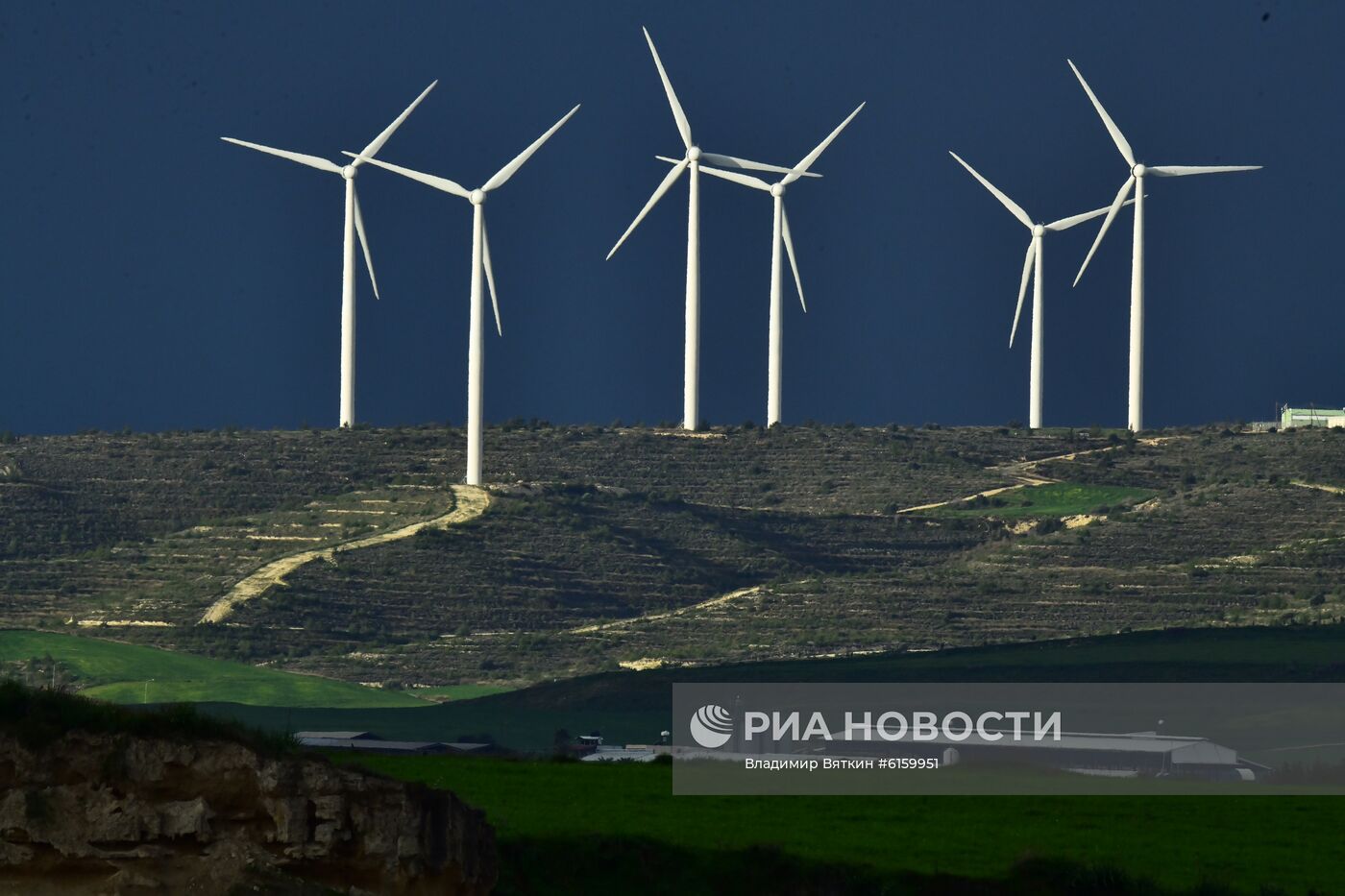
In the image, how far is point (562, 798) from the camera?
4072 cm

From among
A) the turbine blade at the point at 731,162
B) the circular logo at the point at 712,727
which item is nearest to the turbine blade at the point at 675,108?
the turbine blade at the point at 731,162

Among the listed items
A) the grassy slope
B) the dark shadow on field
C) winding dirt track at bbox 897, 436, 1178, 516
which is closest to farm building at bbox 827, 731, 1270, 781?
the dark shadow on field

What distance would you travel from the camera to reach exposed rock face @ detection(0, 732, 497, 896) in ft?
82.5

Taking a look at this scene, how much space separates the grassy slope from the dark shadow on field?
212ft

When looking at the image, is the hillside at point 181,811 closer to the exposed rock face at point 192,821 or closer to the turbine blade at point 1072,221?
the exposed rock face at point 192,821

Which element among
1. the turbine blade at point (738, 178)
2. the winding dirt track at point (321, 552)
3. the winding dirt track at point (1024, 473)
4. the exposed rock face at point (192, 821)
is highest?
the turbine blade at point (738, 178)

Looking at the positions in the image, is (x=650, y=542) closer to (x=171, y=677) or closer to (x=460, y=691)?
(x=460, y=691)

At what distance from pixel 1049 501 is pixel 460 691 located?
4303 centimetres

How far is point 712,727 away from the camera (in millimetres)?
57312

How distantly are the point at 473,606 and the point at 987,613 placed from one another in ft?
80.0

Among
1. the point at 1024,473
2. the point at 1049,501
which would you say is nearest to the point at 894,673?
the point at 1049,501

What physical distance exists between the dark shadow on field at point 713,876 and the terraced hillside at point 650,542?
93.5 m

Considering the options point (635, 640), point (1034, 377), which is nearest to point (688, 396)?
point (1034, 377)

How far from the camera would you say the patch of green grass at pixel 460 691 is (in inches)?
4951
